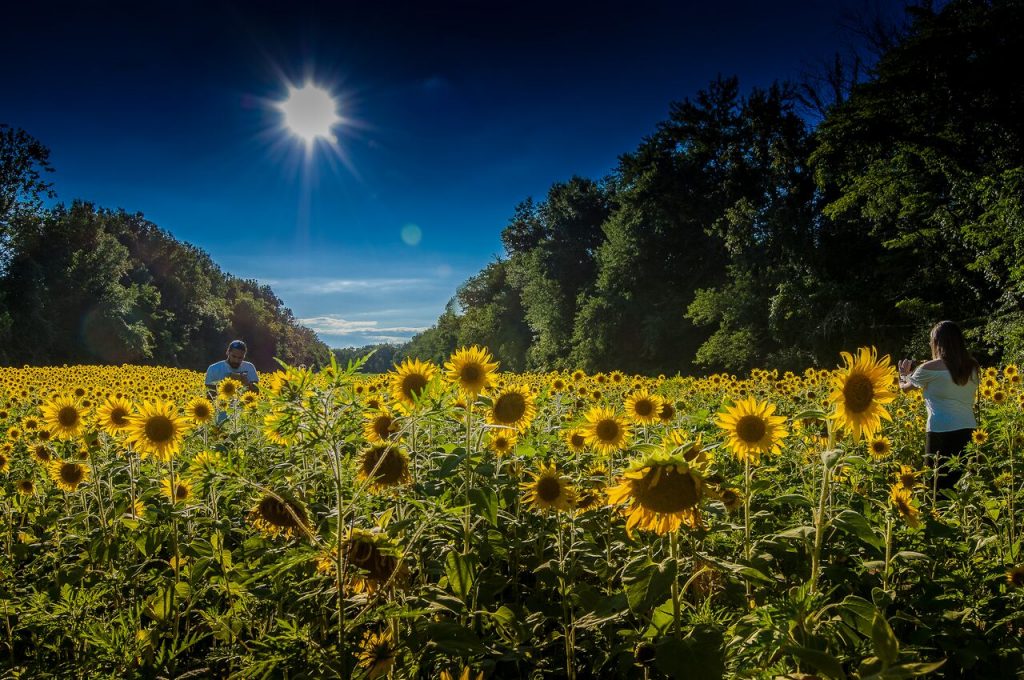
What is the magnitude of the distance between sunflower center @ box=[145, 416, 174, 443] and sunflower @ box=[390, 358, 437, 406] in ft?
3.18

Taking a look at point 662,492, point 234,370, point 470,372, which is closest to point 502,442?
point 470,372

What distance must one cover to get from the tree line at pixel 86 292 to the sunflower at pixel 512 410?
33.8 m

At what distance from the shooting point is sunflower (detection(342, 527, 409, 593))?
1.43m

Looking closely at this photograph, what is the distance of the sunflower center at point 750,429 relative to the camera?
6.61ft

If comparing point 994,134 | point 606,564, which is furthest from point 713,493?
point 994,134

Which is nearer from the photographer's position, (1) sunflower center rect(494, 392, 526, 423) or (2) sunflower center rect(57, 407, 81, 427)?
(1) sunflower center rect(494, 392, 526, 423)

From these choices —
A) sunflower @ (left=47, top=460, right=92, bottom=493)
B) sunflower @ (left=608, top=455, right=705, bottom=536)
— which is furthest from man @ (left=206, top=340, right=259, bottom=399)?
sunflower @ (left=608, top=455, right=705, bottom=536)

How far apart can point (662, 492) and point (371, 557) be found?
0.76m

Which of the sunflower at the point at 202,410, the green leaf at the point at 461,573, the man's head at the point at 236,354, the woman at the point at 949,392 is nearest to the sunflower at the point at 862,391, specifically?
the green leaf at the point at 461,573

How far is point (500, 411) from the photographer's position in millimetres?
2816

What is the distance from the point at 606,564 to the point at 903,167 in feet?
71.0

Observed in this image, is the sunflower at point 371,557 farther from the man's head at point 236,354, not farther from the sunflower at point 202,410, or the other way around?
the man's head at point 236,354

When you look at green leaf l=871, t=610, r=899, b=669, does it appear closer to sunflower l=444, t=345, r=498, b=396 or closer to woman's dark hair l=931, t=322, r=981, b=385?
sunflower l=444, t=345, r=498, b=396

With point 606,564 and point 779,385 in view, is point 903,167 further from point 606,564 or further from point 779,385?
point 606,564
